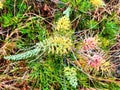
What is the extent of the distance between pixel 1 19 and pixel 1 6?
0.10 m

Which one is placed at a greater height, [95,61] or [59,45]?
[59,45]

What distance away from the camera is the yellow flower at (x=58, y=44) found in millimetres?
1885

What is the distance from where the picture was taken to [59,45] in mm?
1888

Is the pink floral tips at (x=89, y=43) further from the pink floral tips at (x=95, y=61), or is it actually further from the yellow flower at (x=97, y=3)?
the yellow flower at (x=97, y=3)

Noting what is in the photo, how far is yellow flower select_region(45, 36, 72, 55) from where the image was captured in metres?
1.88

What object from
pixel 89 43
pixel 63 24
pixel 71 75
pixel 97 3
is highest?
pixel 97 3

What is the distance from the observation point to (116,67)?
2.08m

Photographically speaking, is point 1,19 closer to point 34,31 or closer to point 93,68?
point 34,31

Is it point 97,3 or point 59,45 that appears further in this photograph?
point 97,3

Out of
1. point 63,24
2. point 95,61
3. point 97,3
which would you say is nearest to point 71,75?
point 95,61

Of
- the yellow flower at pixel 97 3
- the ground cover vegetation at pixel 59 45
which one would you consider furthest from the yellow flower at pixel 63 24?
the yellow flower at pixel 97 3

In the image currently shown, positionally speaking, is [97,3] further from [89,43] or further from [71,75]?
[71,75]

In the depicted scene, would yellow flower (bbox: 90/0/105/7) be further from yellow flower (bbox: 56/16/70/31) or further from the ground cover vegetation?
yellow flower (bbox: 56/16/70/31)

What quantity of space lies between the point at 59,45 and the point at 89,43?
0.23 m
